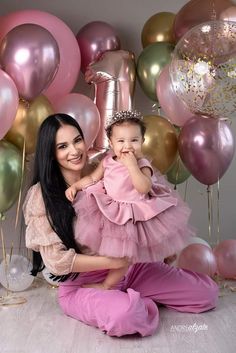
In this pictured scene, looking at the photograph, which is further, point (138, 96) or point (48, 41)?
point (138, 96)

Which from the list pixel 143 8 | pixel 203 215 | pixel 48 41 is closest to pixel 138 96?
pixel 143 8

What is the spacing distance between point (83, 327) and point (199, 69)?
124 cm

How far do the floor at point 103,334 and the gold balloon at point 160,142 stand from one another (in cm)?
78

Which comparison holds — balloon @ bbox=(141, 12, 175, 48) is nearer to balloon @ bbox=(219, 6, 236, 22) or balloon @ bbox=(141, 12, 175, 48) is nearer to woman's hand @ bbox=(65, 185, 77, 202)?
balloon @ bbox=(219, 6, 236, 22)

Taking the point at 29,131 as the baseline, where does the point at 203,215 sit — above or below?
below

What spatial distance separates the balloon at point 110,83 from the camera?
3.15 m

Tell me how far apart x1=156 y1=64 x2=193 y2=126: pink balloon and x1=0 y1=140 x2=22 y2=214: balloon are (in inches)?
31.0

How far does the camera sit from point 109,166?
2.40m

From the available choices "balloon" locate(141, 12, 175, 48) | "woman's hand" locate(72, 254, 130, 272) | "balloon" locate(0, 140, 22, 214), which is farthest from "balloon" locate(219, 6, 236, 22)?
"woman's hand" locate(72, 254, 130, 272)

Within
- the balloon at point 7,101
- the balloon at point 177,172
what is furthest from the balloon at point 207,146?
the balloon at point 7,101

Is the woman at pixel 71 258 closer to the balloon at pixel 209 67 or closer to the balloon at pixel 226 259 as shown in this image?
the balloon at pixel 226 259

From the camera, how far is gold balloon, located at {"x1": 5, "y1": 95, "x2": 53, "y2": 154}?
279cm

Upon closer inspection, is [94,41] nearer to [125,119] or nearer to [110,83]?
[110,83]

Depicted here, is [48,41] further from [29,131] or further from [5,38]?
[29,131]
